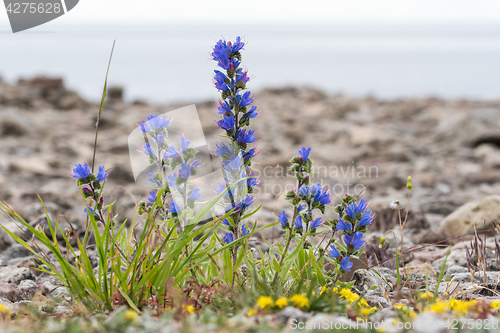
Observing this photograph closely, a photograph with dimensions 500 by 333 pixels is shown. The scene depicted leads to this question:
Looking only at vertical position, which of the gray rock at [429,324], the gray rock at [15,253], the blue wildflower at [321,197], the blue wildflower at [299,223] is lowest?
the gray rock at [15,253]

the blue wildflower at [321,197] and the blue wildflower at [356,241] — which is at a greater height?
the blue wildflower at [321,197]

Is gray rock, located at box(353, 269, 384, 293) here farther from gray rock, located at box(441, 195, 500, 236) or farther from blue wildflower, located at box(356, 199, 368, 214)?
gray rock, located at box(441, 195, 500, 236)

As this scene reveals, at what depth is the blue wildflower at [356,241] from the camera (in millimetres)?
2729

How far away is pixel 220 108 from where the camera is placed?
2766 millimetres

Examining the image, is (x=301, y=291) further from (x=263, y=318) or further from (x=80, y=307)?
(x=80, y=307)

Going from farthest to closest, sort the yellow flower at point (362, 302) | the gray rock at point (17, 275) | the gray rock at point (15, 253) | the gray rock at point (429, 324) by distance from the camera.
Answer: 1. the gray rock at point (15, 253)
2. the gray rock at point (17, 275)
3. the yellow flower at point (362, 302)
4. the gray rock at point (429, 324)

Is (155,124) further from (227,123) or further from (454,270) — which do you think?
(454,270)

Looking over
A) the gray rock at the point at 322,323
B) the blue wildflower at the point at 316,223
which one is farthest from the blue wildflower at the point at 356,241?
the gray rock at the point at 322,323

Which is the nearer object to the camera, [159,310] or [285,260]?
[159,310]

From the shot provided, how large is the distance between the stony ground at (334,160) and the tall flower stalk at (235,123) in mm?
1086

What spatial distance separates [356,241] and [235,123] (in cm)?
102

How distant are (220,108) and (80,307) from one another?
1.44 metres

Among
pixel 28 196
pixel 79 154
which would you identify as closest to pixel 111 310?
pixel 28 196

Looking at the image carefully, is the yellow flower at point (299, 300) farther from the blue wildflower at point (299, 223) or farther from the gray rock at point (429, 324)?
the blue wildflower at point (299, 223)
